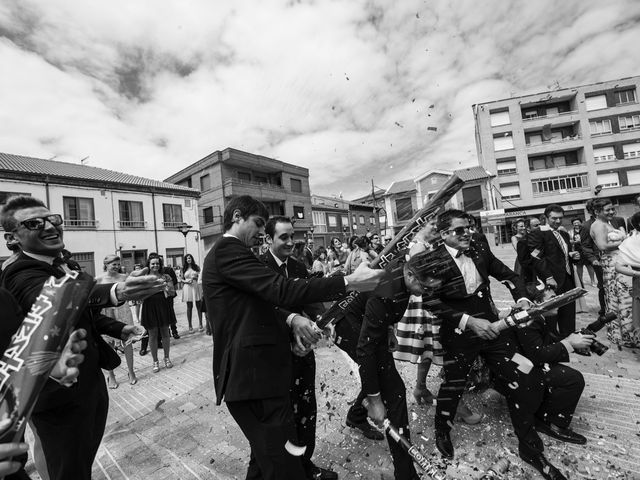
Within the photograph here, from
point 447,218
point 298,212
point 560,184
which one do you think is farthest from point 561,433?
point 560,184

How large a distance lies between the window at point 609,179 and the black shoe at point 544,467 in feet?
136

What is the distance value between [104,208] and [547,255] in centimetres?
2475

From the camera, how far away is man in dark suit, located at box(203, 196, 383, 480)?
5.65ft

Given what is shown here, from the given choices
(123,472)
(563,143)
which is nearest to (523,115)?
(563,143)

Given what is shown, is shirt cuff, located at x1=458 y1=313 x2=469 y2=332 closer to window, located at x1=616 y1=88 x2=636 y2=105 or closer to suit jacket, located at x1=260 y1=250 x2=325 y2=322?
suit jacket, located at x1=260 y1=250 x2=325 y2=322

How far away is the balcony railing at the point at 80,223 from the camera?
19078 millimetres

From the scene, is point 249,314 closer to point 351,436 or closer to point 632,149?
point 351,436

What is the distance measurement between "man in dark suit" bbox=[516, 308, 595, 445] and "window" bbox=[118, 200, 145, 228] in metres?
25.0

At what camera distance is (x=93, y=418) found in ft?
6.33

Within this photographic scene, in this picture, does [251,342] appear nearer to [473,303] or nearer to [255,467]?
[255,467]

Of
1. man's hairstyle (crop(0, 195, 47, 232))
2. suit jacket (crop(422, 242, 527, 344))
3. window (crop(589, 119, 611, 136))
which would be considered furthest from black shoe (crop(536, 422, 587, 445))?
window (crop(589, 119, 611, 136))

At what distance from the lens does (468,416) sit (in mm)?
3168

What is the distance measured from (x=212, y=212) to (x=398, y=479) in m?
29.0

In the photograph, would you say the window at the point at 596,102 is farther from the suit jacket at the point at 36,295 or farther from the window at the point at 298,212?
the suit jacket at the point at 36,295
